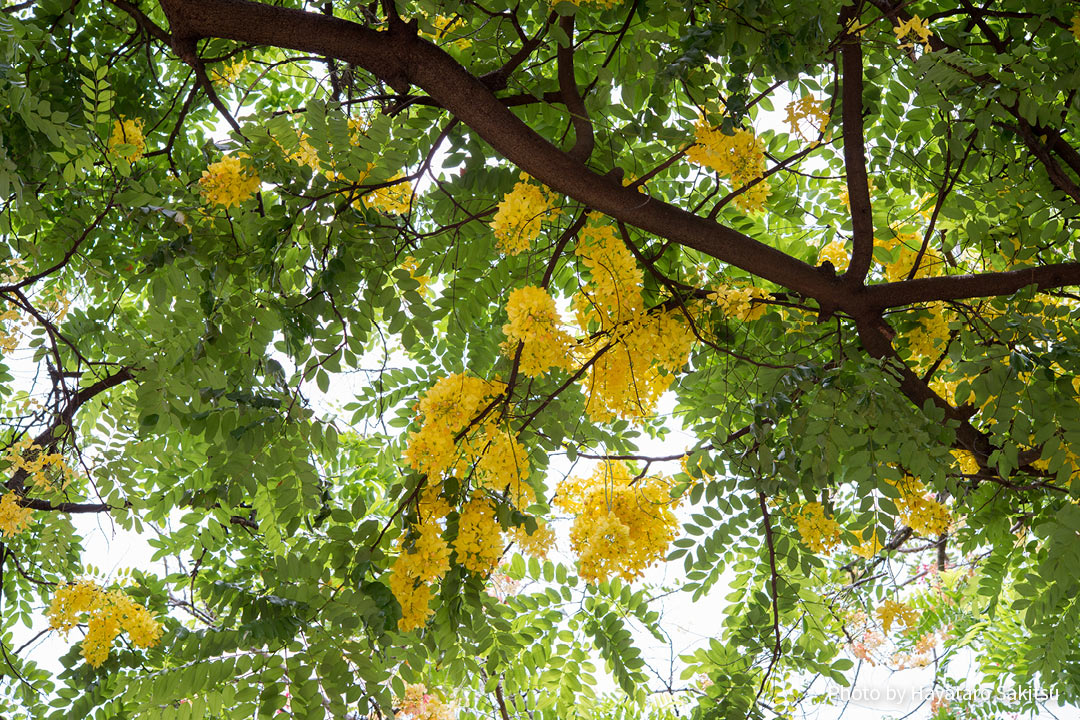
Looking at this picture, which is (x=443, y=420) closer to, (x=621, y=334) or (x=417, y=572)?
(x=417, y=572)

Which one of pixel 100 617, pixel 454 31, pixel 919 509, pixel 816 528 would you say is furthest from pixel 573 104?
pixel 100 617

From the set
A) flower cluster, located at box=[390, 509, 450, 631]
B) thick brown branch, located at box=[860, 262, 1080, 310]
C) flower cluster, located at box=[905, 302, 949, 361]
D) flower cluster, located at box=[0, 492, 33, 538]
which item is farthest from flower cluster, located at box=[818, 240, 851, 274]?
flower cluster, located at box=[0, 492, 33, 538]

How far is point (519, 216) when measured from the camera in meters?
1.78

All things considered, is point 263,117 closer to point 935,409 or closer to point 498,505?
point 498,505

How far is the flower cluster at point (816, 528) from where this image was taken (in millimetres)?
2371

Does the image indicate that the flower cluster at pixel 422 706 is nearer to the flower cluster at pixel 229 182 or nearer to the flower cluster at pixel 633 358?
the flower cluster at pixel 633 358

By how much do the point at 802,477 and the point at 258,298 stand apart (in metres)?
1.38

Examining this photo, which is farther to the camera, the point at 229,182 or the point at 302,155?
the point at 302,155

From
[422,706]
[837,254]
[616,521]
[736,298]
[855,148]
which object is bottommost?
[616,521]

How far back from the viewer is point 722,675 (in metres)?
2.71

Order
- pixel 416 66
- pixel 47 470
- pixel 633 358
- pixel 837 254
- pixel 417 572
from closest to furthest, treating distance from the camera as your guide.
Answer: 1. pixel 416 66
2. pixel 417 572
3. pixel 633 358
4. pixel 837 254
5. pixel 47 470

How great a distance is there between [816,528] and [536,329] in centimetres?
116

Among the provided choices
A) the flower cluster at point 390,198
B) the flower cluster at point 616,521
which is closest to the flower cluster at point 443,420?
the flower cluster at point 616,521

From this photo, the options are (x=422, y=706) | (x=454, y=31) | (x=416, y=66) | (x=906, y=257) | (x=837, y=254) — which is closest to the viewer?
(x=416, y=66)
